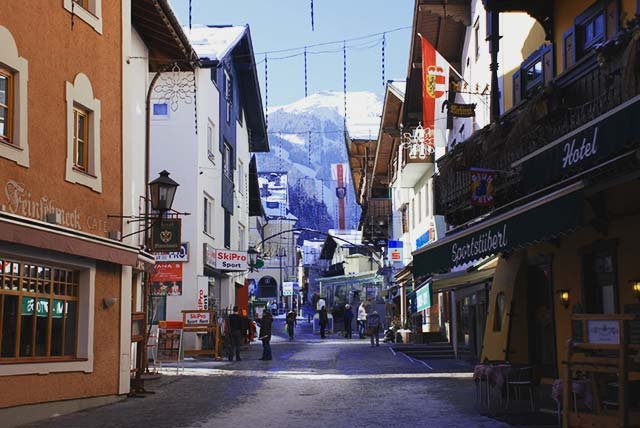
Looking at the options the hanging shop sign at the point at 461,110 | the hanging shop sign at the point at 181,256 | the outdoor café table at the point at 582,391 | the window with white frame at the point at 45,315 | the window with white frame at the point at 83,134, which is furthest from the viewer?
the hanging shop sign at the point at 181,256

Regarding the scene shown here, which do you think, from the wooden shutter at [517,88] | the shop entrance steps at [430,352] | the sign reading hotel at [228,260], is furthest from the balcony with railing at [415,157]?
the wooden shutter at [517,88]

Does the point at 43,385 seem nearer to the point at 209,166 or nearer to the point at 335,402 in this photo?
the point at 335,402

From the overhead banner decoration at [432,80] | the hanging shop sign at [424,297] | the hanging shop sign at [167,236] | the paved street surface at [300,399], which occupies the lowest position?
the paved street surface at [300,399]

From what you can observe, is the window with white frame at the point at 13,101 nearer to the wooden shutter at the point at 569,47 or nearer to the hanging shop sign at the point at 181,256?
the wooden shutter at the point at 569,47

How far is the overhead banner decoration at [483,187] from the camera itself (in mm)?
16484

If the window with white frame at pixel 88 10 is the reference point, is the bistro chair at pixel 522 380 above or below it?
below

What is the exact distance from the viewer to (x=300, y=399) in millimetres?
16969

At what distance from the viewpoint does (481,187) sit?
54.4 feet

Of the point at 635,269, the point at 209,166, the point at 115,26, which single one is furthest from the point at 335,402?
the point at 209,166

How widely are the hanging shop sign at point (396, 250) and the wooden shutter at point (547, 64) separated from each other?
24.7m

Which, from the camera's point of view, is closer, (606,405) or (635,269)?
(606,405)

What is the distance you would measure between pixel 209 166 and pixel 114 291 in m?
17.5

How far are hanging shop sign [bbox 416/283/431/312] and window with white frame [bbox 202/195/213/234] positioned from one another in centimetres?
1002

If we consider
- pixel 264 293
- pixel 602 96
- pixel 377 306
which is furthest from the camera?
→ pixel 264 293
